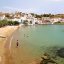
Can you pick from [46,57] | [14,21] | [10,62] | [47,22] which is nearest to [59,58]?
[46,57]

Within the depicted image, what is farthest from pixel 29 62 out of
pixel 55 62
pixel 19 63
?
pixel 55 62

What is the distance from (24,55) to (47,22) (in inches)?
5402

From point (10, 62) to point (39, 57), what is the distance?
4120 mm

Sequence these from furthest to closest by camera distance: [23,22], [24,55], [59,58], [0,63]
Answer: [23,22], [24,55], [59,58], [0,63]

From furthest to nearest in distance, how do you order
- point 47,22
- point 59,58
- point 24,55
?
1. point 47,22
2. point 24,55
3. point 59,58

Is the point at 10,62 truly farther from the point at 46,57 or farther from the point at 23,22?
the point at 23,22

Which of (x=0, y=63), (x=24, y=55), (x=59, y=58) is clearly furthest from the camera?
(x=24, y=55)

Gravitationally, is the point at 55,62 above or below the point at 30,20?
above

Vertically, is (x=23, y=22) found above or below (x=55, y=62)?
below

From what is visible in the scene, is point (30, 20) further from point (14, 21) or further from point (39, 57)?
point (39, 57)

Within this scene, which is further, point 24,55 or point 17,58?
point 24,55

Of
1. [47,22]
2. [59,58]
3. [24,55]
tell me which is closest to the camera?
[59,58]

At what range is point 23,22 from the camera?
135 meters

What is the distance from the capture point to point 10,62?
2320 cm
